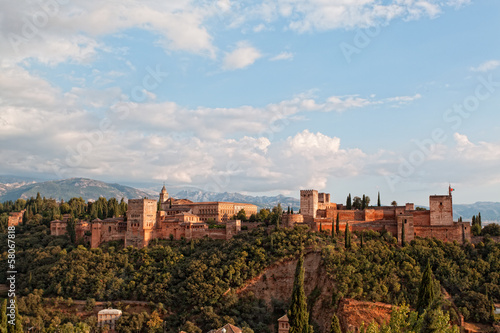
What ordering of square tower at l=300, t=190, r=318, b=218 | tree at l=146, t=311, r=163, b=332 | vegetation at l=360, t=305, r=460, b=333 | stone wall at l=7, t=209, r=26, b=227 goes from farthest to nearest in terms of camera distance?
stone wall at l=7, t=209, r=26, b=227 < square tower at l=300, t=190, r=318, b=218 < tree at l=146, t=311, r=163, b=332 < vegetation at l=360, t=305, r=460, b=333

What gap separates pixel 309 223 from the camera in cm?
5450

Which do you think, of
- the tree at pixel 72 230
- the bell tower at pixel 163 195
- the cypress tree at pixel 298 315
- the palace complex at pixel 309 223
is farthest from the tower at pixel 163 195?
the cypress tree at pixel 298 315

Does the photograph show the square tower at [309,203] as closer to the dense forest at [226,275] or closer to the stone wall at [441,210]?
the dense forest at [226,275]

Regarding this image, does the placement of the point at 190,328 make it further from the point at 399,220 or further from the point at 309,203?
the point at 399,220

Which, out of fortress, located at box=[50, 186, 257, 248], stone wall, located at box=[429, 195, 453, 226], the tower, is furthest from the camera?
the tower

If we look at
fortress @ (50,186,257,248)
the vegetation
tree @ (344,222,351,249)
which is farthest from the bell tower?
the vegetation

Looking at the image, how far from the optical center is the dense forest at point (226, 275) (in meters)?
43.3

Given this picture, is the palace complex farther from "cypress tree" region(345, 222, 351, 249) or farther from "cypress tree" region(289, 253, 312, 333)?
"cypress tree" region(289, 253, 312, 333)

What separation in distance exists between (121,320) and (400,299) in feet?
83.0

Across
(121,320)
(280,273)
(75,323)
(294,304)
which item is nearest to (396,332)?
(294,304)

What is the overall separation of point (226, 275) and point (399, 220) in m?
18.9

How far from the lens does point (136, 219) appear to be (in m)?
56.9

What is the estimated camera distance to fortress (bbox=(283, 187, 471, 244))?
50.3 metres

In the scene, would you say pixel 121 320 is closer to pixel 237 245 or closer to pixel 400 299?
pixel 237 245
